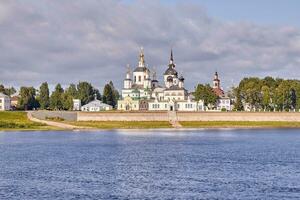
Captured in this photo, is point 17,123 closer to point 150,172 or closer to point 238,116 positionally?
point 238,116

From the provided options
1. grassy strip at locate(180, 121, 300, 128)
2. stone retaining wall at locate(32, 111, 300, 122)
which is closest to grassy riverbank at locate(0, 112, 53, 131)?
stone retaining wall at locate(32, 111, 300, 122)

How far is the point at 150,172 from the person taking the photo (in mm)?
63938

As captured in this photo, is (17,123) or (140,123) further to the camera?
(140,123)

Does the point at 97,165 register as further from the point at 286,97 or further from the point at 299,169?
the point at 286,97

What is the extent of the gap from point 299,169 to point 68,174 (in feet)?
68.3

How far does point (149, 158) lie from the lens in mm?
78438

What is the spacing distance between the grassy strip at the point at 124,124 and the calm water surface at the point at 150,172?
68.8 m

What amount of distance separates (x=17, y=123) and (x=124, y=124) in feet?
83.8

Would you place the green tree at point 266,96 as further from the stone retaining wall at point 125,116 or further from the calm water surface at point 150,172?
the calm water surface at point 150,172

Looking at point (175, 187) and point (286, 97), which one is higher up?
point (286, 97)

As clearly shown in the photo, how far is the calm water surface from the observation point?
51.1 meters

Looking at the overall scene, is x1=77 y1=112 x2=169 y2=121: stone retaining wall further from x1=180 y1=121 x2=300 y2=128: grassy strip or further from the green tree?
the green tree

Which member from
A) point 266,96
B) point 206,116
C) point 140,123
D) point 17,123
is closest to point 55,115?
point 17,123

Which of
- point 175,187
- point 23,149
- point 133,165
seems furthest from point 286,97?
point 175,187
